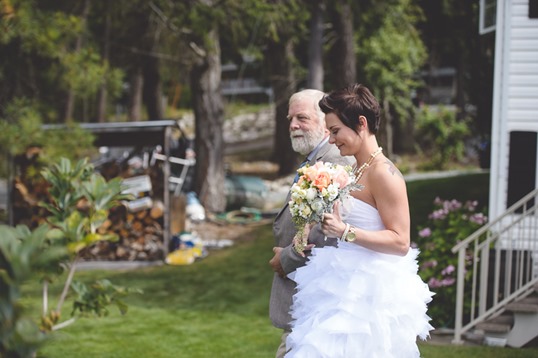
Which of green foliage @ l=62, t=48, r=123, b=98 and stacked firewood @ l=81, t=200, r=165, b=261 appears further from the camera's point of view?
stacked firewood @ l=81, t=200, r=165, b=261

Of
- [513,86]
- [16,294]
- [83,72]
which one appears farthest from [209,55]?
[16,294]

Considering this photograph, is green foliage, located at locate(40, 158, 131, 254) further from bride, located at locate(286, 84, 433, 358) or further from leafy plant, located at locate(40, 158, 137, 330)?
bride, located at locate(286, 84, 433, 358)

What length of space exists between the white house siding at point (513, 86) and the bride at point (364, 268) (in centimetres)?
692

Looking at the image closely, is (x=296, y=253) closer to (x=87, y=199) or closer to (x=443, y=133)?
(x=87, y=199)

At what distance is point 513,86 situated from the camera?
1045 cm

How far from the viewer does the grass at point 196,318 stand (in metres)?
8.24

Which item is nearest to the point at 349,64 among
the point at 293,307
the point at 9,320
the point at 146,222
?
the point at 146,222

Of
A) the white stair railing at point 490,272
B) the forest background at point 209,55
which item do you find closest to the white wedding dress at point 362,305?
the white stair railing at point 490,272

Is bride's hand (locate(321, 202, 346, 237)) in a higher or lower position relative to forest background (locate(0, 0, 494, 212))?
lower

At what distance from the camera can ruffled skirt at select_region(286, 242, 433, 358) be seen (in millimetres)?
3682

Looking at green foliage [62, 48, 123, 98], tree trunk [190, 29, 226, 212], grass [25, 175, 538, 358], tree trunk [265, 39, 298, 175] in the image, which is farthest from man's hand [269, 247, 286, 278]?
tree trunk [265, 39, 298, 175]

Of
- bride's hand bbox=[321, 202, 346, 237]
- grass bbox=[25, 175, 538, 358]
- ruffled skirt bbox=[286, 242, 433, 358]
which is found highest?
bride's hand bbox=[321, 202, 346, 237]

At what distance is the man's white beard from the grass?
237 centimetres

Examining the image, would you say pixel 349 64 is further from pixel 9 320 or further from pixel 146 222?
pixel 9 320
